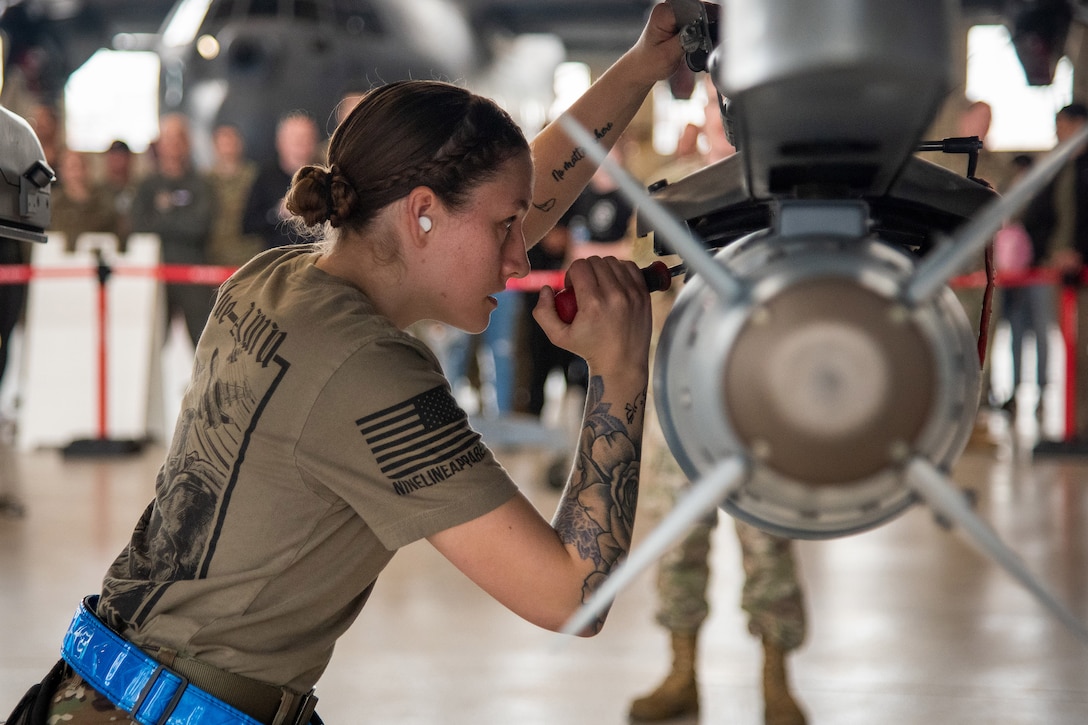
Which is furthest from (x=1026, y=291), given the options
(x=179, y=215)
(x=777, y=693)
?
(x=777, y=693)

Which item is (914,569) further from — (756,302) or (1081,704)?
(756,302)

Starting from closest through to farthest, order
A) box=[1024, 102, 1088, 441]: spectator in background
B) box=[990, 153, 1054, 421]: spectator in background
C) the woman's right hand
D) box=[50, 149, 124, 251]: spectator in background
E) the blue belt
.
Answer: the woman's right hand < the blue belt < box=[1024, 102, 1088, 441]: spectator in background < box=[990, 153, 1054, 421]: spectator in background < box=[50, 149, 124, 251]: spectator in background

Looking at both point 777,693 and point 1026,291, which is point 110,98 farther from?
point 777,693

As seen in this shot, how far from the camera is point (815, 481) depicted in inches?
22.7

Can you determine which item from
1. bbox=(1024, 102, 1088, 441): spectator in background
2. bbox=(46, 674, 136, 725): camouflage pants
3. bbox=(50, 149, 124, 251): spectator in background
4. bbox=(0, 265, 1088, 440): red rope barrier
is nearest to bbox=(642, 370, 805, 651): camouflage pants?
bbox=(46, 674, 136, 725): camouflage pants

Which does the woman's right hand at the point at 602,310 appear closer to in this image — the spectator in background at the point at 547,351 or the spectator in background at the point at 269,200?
the spectator in background at the point at 547,351

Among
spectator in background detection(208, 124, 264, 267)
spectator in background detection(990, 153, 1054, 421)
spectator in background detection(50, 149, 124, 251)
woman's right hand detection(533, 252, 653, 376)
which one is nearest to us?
woman's right hand detection(533, 252, 653, 376)

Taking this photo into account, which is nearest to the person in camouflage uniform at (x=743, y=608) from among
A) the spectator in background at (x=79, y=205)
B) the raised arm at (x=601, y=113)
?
the raised arm at (x=601, y=113)

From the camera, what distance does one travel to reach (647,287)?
97cm

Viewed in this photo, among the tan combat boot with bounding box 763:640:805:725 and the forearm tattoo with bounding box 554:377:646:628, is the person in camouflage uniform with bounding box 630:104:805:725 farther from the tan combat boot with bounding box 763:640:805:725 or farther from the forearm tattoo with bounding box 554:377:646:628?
the forearm tattoo with bounding box 554:377:646:628

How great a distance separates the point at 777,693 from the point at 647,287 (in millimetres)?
1511

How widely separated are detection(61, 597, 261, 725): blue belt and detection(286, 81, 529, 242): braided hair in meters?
0.44

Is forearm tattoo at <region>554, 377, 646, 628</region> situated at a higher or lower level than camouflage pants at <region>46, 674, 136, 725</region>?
higher

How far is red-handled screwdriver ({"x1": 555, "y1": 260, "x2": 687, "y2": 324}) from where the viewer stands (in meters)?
0.95
